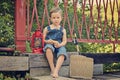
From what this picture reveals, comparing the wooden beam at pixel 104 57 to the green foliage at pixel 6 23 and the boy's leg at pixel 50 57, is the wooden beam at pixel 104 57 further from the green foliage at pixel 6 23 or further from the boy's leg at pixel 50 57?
the boy's leg at pixel 50 57

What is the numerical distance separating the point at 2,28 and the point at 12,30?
30 cm

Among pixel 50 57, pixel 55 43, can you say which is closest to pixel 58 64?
pixel 50 57

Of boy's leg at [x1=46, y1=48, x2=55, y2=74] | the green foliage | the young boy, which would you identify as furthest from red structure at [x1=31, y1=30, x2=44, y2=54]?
the green foliage

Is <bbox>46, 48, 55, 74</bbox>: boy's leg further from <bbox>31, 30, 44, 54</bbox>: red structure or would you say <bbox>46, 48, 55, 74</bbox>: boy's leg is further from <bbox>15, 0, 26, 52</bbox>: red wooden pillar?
<bbox>15, 0, 26, 52</bbox>: red wooden pillar

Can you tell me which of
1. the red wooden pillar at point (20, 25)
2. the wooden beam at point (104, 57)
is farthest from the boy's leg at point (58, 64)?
the wooden beam at point (104, 57)

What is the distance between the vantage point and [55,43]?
12.5 ft

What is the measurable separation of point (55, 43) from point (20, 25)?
660mm

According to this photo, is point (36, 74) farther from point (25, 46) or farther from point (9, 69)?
point (25, 46)

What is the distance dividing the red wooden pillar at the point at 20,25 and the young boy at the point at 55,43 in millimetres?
404

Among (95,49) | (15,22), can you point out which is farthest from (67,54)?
(95,49)

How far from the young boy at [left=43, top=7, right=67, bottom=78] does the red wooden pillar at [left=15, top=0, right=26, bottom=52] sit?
0.40 metres

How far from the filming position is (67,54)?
4094 millimetres

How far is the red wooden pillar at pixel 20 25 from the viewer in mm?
4191

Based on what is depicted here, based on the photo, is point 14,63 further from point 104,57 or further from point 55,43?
point 104,57
